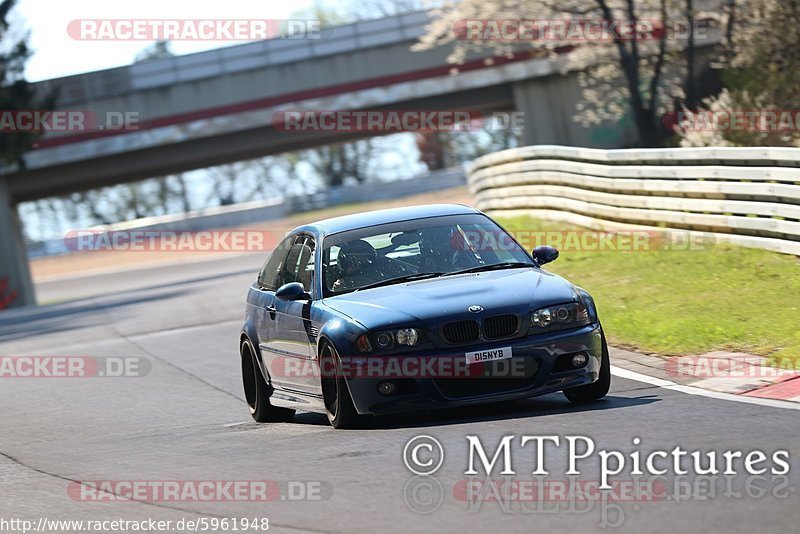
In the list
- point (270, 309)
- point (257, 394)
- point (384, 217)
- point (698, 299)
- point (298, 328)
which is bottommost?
point (698, 299)

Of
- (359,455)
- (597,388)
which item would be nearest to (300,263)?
(597,388)

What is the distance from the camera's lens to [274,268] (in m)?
11.6

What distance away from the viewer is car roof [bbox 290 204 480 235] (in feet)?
35.2

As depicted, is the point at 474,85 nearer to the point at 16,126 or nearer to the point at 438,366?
the point at 16,126

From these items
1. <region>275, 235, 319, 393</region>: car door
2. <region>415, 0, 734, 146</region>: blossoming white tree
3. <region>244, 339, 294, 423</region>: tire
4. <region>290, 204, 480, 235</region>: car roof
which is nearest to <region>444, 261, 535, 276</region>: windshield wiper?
<region>290, 204, 480, 235</region>: car roof

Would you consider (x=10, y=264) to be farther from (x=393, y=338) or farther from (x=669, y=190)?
(x=393, y=338)

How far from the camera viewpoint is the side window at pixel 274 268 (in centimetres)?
1140

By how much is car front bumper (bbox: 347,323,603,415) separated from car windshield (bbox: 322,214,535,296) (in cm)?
114

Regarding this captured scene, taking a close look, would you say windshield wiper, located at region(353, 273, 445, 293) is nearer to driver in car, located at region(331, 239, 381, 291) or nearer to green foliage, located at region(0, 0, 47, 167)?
driver in car, located at region(331, 239, 381, 291)

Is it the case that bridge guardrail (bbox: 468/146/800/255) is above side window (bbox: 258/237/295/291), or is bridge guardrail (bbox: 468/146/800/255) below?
below

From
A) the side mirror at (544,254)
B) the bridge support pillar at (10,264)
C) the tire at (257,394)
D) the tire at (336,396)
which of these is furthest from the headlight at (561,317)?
the bridge support pillar at (10,264)

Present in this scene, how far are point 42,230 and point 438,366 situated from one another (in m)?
101

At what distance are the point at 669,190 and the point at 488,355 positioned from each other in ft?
36.1

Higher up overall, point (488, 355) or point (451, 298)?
point (451, 298)
